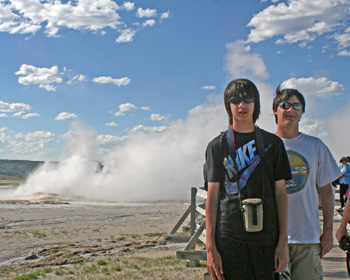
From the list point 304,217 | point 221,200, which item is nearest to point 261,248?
point 221,200

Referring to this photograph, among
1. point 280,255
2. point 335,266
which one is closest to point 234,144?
point 280,255

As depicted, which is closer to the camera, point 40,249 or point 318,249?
point 318,249

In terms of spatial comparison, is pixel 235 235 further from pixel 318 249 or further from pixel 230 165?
pixel 318 249

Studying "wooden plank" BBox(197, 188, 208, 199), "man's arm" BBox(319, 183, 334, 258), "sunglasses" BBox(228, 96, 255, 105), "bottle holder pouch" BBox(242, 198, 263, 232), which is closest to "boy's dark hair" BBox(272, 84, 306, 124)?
"man's arm" BBox(319, 183, 334, 258)

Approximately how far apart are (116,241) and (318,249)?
47.3 ft

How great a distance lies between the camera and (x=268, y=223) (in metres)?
2.66

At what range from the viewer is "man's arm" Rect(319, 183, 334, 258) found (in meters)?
3.54

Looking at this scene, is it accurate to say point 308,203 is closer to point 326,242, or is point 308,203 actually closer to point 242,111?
point 326,242

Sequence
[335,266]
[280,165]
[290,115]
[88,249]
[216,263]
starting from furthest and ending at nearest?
[88,249]
[335,266]
[290,115]
[280,165]
[216,263]

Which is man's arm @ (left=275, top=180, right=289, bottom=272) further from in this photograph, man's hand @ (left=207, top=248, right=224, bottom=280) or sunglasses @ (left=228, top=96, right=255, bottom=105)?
sunglasses @ (left=228, top=96, right=255, bottom=105)

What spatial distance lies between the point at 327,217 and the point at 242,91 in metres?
1.46

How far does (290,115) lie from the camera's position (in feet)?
12.2

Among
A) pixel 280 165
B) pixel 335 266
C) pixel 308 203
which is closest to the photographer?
pixel 280 165

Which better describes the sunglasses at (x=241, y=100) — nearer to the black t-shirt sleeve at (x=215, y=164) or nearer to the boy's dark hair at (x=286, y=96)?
the black t-shirt sleeve at (x=215, y=164)
